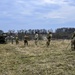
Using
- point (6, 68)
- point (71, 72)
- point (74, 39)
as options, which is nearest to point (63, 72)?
point (71, 72)

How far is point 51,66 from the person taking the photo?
14.7 metres

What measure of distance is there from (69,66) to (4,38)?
1133 inches

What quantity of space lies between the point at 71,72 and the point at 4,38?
3003 cm

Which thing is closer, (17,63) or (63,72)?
(63,72)

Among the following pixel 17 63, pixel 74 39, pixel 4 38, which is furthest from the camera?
pixel 4 38

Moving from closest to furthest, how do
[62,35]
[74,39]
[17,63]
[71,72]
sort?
1. [71,72]
2. [17,63]
3. [74,39]
4. [62,35]

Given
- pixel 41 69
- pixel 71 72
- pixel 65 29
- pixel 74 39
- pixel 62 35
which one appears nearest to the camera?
pixel 71 72

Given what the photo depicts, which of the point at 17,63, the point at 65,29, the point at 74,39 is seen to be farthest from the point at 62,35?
the point at 17,63

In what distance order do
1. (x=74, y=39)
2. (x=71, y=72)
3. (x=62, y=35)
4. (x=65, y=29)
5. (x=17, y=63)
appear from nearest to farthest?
(x=71, y=72) → (x=17, y=63) → (x=74, y=39) → (x=62, y=35) → (x=65, y=29)

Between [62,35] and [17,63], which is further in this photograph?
[62,35]

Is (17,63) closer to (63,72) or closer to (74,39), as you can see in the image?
(63,72)

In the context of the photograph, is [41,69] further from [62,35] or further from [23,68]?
[62,35]

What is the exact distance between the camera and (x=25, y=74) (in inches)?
520

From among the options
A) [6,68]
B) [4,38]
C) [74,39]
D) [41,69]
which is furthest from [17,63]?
[4,38]
